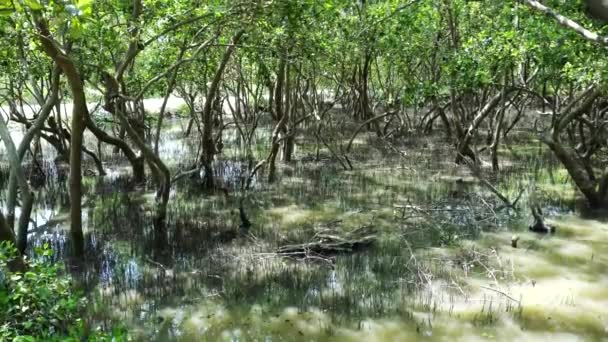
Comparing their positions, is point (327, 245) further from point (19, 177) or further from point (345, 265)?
point (19, 177)

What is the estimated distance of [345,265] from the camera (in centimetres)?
634

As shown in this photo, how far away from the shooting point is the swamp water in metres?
4.98

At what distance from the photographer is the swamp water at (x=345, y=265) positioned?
4980 mm

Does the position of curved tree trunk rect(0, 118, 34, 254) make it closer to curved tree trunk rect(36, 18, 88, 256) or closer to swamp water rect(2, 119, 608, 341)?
curved tree trunk rect(36, 18, 88, 256)

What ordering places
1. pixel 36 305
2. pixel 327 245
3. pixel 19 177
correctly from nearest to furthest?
pixel 36 305, pixel 19 177, pixel 327 245

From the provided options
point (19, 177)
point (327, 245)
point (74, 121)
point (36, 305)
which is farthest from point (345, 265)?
point (36, 305)

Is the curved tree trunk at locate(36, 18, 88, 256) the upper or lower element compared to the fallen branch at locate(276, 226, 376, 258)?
upper

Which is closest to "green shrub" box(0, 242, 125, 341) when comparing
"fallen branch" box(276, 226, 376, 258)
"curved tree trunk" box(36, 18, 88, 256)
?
"curved tree trunk" box(36, 18, 88, 256)

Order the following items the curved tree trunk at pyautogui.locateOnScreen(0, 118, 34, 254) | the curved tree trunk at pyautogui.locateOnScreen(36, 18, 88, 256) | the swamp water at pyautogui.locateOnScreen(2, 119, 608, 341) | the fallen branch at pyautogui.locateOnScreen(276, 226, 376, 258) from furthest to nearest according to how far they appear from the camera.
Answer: the fallen branch at pyautogui.locateOnScreen(276, 226, 376, 258)
the curved tree trunk at pyautogui.locateOnScreen(0, 118, 34, 254)
the swamp water at pyautogui.locateOnScreen(2, 119, 608, 341)
the curved tree trunk at pyautogui.locateOnScreen(36, 18, 88, 256)

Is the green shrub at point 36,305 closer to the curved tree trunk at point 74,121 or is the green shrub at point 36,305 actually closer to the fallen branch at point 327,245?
the curved tree trunk at point 74,121

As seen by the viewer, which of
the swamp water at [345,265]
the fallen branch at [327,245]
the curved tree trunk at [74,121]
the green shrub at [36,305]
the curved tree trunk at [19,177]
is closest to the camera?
the green shrub at [36,305]

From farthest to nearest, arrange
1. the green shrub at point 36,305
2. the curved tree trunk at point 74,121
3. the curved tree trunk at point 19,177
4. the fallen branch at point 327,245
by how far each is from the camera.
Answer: the fallen branch at point 327,245
the curved tree trunk at point 19,177
the curved tree trunk at point 74,121
the green shrub at point 36,305

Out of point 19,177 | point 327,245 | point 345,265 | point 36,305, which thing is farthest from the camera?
point 327,245

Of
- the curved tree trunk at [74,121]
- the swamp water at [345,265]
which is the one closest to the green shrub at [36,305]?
the swamp water at [345,265]
